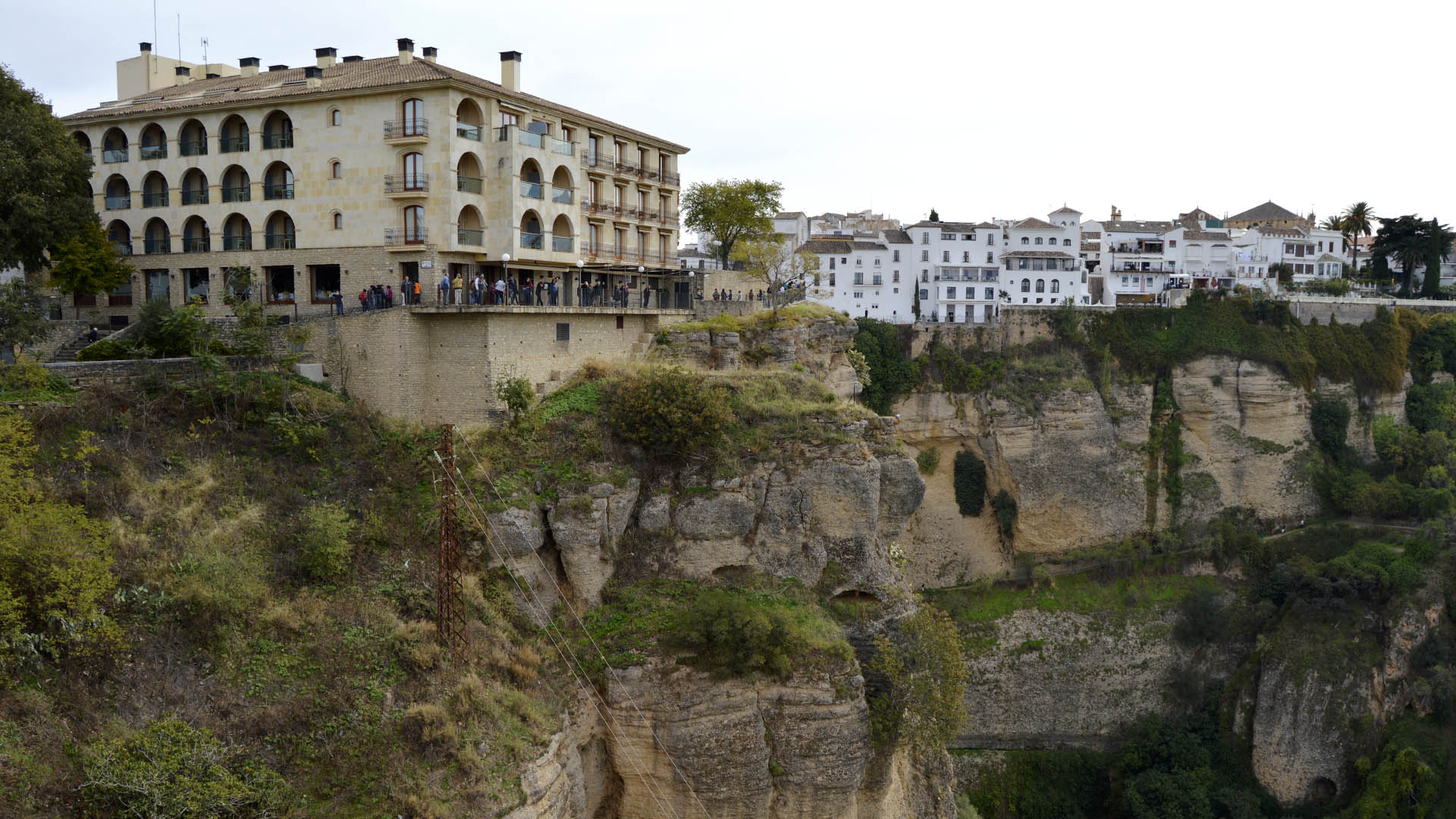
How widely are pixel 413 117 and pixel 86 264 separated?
Answer: 11902mm

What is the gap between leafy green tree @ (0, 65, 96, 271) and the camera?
32938mm

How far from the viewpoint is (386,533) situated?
92.4 ft

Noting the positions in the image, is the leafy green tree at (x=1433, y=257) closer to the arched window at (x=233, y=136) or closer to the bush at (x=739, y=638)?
the bush at (x=739, y=638)

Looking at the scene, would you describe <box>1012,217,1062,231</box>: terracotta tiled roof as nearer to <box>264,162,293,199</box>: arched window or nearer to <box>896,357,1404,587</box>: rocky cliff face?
<box>896,357,1404,587</box>: rocky cliff face

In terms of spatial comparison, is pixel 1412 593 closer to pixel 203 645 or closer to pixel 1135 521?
pixel 1135 521

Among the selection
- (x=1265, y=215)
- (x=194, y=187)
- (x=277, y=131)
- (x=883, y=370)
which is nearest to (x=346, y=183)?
(x=277, y=131)

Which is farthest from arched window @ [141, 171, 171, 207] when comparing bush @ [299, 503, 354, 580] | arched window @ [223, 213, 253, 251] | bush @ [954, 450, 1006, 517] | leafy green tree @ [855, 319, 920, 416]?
bush @ [954, 450, 1006, 517]

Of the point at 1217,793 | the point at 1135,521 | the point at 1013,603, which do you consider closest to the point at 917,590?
the point at 1013,603

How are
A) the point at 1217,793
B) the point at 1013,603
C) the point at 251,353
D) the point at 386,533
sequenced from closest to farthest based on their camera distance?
the point at 386,533 → the point at 251,353 → the point at 1217,793 → the point at 1013,603

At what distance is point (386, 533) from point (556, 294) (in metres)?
10.5

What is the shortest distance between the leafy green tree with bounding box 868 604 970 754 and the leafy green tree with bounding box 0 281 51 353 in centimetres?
2427

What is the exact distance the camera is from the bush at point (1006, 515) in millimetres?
54844

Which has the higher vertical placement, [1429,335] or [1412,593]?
[1429,335]

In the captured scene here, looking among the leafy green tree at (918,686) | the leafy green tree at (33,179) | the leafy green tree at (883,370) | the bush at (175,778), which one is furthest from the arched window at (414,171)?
the leafy green tree at (883,370)
